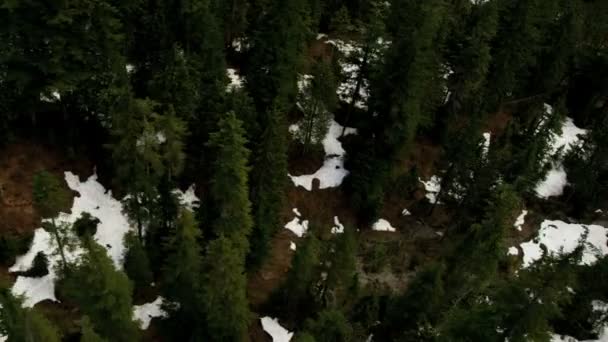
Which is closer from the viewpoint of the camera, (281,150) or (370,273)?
(281,150)

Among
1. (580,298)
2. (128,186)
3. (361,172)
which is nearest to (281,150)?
(128,186)

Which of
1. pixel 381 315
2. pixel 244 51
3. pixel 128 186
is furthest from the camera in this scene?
pixel 244 51

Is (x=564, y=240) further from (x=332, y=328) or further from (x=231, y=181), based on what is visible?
(x=231, y=181)

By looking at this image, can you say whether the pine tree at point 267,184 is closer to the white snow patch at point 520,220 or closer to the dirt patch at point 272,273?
the dirt patch at point 272,273

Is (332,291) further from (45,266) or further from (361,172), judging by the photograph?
(45,266)

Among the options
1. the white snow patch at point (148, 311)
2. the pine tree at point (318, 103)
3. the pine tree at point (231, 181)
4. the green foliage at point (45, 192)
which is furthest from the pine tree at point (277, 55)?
the green foliage at point (45, 192)

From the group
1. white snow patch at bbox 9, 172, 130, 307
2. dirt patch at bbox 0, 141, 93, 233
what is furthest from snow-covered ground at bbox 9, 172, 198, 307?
dirt patch at bbox 0, 141, 93, 233

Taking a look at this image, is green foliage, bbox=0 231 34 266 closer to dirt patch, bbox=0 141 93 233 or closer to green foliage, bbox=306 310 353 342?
dirt patch, bbox=0 141 93 233
